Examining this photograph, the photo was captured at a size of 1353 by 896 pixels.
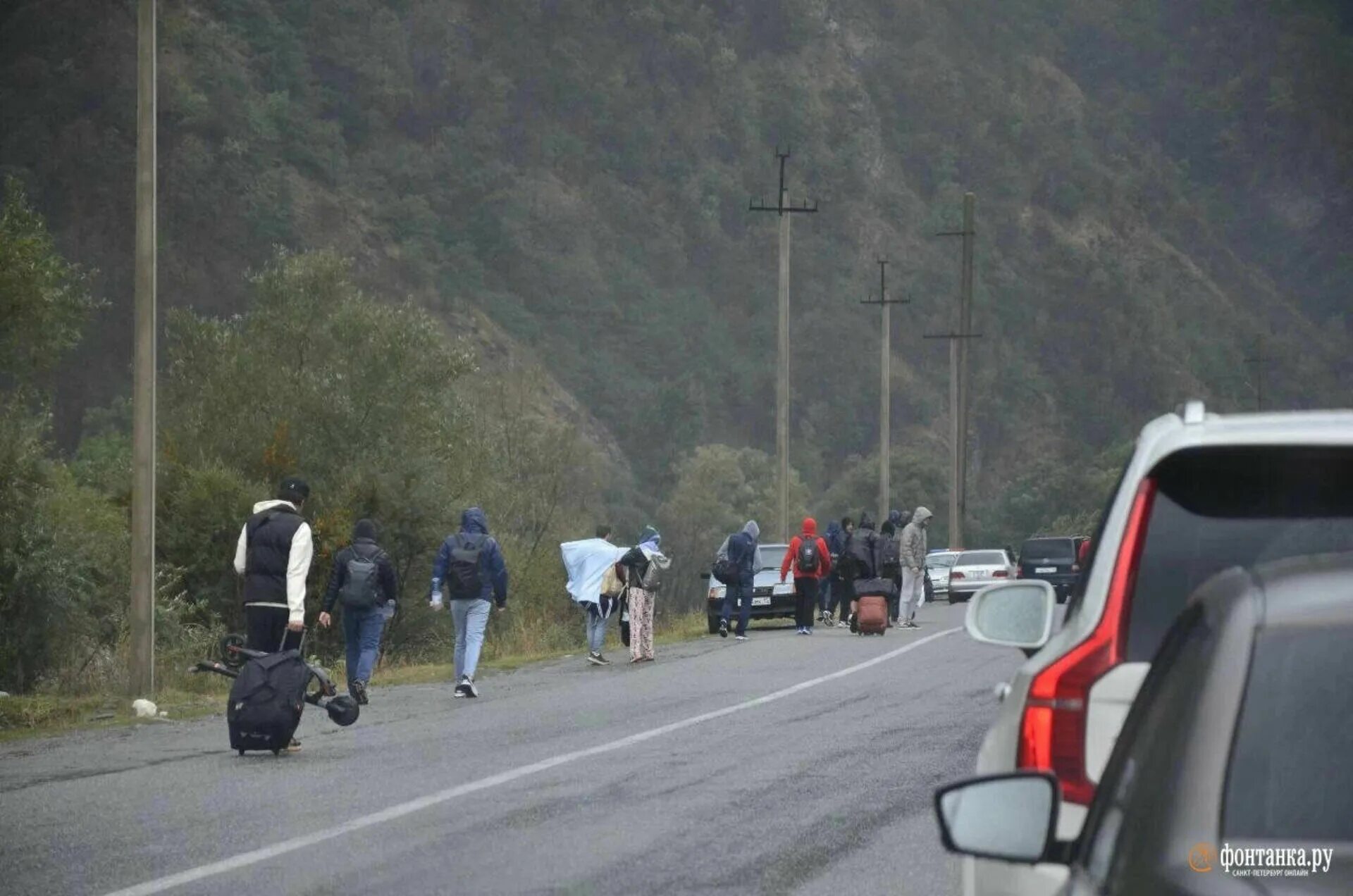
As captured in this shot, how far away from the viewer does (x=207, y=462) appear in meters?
38.2

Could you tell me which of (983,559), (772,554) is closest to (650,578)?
(772,554)

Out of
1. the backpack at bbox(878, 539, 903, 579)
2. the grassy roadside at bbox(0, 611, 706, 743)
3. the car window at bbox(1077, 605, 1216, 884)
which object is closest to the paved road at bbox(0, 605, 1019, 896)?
the grassy roadside at bbox(0, 611, 706, 743)

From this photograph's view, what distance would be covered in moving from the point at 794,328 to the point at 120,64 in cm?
4105

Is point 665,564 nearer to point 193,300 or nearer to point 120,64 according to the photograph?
point 193,300

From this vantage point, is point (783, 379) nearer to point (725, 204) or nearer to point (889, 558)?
point (889, 558)

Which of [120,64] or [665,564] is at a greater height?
[120,64]

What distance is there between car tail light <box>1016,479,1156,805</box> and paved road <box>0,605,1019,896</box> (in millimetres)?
4262

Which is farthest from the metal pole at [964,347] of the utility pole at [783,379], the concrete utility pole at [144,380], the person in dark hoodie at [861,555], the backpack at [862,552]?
the concrete utility pole at [144,380]

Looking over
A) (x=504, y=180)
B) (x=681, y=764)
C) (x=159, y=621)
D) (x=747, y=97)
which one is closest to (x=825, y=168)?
(x=747, y=97)

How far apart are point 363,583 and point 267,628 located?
4019 millimetres

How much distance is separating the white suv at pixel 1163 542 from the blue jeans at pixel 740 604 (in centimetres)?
2853

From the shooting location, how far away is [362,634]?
20781mm

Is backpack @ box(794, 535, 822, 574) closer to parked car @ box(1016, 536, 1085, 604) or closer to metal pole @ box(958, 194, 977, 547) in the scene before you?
parked car @ box(1016, 536, 1085, 604)

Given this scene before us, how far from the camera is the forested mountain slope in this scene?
363ft
